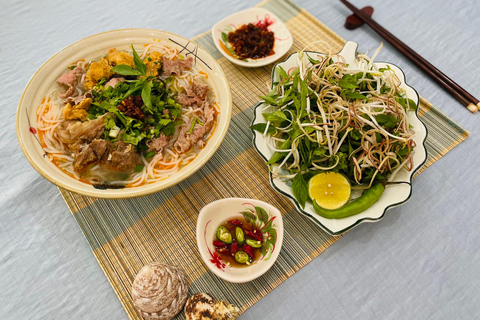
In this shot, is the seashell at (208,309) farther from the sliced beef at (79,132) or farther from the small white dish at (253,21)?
the small white dish at (253,21)

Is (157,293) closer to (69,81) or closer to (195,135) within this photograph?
(195,135)

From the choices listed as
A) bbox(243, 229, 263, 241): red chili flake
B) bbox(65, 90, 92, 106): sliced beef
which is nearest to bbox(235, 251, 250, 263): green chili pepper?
bbox(243, 229, 263, 241): red chili flake

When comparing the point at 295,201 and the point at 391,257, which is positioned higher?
the point at 295,201

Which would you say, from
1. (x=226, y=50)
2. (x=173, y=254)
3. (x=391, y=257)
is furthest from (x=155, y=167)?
(x=391, y=257)

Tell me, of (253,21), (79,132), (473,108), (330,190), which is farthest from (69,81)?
(473,108)

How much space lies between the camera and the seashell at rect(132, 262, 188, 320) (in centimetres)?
150

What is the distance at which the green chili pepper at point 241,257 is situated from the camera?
1.63 metres

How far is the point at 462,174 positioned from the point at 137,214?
2.02 m

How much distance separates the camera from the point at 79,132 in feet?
5.75

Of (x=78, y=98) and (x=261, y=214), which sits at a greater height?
(x=78, y=98)

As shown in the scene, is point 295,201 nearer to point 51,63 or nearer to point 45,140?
point 45,140

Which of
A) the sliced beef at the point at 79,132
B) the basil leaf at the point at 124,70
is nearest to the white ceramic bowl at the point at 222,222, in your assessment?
the sliced beef at the point at 79,132

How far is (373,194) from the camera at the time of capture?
171 cm

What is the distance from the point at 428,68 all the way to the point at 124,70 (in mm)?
2130
